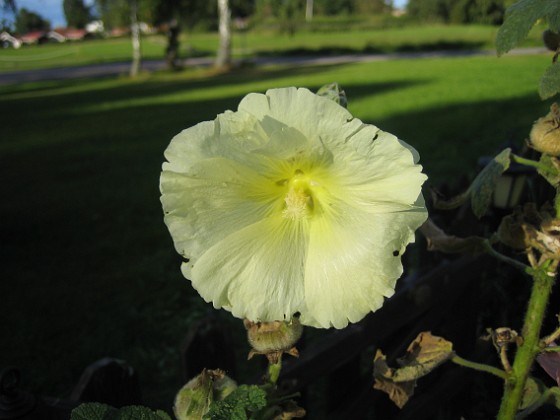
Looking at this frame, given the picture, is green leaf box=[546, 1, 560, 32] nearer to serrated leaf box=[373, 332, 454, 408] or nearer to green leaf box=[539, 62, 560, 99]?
green leaf box=[539, 62, 560, 99]

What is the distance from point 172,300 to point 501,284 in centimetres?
201

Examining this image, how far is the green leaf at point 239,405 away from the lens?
71 centimetres

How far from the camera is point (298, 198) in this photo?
2.45 ft

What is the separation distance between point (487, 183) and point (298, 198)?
35cm

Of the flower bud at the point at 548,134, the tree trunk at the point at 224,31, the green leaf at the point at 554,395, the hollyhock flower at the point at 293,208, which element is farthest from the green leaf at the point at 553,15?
the tree trunk at the point at 224,31

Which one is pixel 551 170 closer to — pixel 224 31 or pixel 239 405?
pixel 239 405

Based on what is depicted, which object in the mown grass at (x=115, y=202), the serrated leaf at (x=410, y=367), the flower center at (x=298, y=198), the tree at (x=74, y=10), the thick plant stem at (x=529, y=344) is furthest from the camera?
the tree at (x=74, y=10)

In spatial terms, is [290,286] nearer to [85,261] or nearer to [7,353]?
[7,353]

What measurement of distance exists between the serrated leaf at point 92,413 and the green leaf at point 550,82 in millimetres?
747

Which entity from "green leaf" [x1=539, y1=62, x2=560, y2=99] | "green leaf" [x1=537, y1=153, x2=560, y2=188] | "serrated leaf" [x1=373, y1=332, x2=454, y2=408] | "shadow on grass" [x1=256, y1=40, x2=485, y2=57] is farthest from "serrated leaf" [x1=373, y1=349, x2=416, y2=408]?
"shadow on grass" [x1=256, y1=40, x2=485, y2=57]

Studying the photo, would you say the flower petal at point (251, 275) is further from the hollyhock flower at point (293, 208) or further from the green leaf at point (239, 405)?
the green leaf at point (239, 405)

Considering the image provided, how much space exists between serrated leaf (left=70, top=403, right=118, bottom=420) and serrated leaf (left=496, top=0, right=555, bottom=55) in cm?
78

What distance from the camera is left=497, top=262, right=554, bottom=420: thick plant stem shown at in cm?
85

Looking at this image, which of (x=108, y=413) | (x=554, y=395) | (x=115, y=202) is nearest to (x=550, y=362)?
(x=554, y=395)
